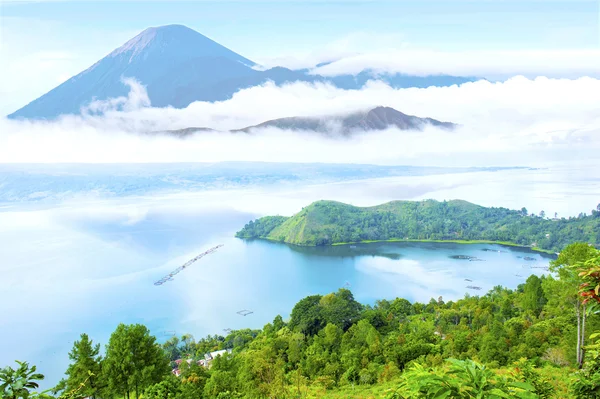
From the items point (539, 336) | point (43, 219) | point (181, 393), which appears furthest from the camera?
point (43, 219)

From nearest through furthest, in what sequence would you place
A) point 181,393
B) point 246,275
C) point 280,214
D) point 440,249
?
point 181,393, point 246,275, point 440,249, point 280,214

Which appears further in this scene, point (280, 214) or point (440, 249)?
point (280, 214)

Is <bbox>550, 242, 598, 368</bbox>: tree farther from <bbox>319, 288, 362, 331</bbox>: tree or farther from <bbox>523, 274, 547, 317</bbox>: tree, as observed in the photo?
<bbox>319, 288, 362, 331</bbox>: tree

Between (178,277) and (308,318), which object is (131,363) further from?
(178,277)

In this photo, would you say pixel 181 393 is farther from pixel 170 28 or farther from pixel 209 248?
pixel 170 28

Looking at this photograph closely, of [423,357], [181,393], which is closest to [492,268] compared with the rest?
[423,357]

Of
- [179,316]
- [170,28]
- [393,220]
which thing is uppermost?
[170,28]
